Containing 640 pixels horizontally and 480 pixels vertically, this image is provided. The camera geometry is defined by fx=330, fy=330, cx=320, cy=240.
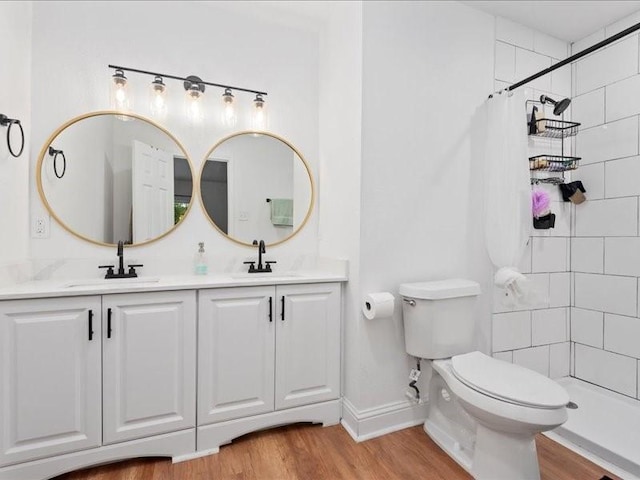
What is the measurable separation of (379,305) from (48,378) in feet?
4.93

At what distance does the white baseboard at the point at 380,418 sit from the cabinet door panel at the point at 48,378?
122cm

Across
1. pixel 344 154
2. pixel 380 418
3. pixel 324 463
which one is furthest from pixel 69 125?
pixel 380 418

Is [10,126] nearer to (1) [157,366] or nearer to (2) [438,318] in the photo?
(1) [157,366]

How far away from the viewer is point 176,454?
5.23 feet

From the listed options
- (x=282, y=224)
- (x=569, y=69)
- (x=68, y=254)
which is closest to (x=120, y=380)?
(x=68, y=254)

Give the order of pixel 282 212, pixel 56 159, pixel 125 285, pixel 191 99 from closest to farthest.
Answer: pixel 125 285 → pixel 56 159 → pixel 191 99 → pixel 282 212

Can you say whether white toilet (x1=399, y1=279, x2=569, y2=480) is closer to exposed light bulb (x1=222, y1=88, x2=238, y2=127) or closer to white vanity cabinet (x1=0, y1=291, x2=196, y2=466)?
white vanity cabinet (x1=0, y1=291, x2=196, y2=466)

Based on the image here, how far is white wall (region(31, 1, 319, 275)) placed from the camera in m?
1.78

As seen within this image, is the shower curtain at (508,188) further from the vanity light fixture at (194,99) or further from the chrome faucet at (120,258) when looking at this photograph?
the chrome faucet at (120,258)

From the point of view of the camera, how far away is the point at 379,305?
1.70 metres

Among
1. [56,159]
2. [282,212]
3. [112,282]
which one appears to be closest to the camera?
[112,282]

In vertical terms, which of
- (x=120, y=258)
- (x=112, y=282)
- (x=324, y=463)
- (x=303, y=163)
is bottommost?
(x=324, y=463)

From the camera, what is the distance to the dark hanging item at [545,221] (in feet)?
7.32

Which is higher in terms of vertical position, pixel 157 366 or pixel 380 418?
pixel 157 366
